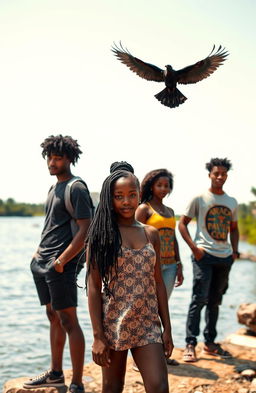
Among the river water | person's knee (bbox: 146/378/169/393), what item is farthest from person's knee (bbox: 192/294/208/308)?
person's knee (bbox: 146/378/169/393)

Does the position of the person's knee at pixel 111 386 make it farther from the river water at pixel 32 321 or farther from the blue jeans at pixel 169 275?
the river water at pixel 32 321

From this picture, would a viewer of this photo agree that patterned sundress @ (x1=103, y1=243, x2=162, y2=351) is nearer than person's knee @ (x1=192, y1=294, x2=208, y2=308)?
Yes

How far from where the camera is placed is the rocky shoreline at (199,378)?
4.91 m

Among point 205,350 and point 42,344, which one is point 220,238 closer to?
point 205,350

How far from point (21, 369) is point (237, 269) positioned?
2131 centimetres

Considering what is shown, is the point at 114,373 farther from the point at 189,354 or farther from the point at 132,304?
the point at 189,354

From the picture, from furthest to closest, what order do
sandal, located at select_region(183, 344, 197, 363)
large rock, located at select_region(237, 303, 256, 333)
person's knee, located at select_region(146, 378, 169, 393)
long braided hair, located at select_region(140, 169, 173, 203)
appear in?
large rock, located at select_region(237, 303, 256, 333)
sandal, located at select_region(183, 344, 197, 363)
long braided hair, located at select_region(140, 169, 173, 203)
person's knee, located at select_region(146, 378, 169, 393)

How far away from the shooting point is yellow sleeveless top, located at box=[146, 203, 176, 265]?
5.30 m

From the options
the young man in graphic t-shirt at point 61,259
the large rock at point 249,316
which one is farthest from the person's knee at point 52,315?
the large rock at point 249,316

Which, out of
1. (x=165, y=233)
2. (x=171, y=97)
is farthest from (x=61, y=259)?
(x=171, y=97)

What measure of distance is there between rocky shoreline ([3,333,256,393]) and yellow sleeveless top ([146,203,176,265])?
1.13 m

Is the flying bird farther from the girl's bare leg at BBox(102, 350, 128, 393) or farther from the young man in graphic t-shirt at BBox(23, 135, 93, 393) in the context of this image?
the girl's bare leg at BBox(102, 350, 128, 393)

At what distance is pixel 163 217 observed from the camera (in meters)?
5.34

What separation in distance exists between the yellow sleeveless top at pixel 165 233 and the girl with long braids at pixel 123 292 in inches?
77.1
